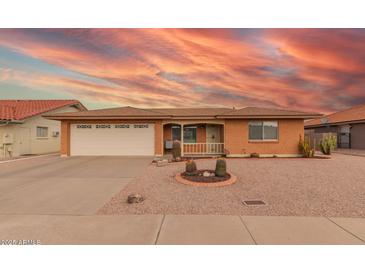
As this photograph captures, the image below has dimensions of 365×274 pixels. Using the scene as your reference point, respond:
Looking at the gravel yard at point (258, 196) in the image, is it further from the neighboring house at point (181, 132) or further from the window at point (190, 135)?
the window at point (190, 135)

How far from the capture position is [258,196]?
5.55m

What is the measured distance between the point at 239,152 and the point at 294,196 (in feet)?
27.1

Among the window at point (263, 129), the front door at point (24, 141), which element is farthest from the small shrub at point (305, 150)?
the front door at point (24, 141)

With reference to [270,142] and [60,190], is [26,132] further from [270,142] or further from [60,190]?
[270,142]

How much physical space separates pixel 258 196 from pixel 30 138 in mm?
19809

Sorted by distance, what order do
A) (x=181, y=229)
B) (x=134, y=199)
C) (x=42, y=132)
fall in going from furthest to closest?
1. (x=42, y=132)
2. (x=134, y=199)
3. (x=181, y=229)

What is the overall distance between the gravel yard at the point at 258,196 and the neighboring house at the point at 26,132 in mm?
14587

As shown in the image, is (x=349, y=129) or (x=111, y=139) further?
(x=349, y=129)

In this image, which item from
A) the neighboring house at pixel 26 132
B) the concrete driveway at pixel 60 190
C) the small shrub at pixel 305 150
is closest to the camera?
the concrete driveway at pixel 60 190

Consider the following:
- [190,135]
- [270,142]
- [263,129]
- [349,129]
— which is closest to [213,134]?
[190,135]

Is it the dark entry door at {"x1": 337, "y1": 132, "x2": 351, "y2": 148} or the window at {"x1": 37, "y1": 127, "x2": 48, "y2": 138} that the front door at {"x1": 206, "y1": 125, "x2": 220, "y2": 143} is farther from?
the dark entry door at {"x1": 337, "y1": 132, "x2": 351, "y2": 148}

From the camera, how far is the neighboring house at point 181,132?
13719mm

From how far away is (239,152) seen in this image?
13.7 meters

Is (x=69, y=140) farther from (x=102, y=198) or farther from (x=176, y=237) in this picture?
(x=176, y=237)
